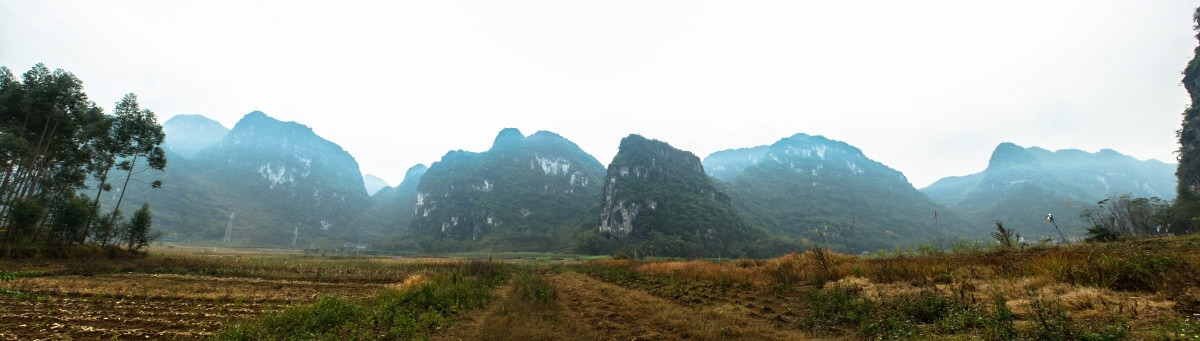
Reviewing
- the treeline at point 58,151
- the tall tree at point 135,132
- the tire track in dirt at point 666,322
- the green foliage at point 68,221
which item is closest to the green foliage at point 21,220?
the treeline at point 58,151

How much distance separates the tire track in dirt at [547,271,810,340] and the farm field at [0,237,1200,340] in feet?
0.16

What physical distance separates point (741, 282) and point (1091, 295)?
989 centimetres

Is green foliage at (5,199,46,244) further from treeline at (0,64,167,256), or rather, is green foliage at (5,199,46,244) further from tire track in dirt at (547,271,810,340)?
tire track in dirt at (547,271,810,340)

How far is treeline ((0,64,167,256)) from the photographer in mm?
26594

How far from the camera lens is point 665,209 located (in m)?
144

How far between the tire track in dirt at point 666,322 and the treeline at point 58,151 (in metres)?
35.0

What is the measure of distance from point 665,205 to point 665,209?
2.05 meters

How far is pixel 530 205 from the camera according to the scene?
199 m

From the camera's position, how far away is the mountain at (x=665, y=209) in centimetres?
12338

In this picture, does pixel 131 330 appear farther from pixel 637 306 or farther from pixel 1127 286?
pixel 1127 286

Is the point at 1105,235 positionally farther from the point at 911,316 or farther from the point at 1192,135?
the point at 1192,135

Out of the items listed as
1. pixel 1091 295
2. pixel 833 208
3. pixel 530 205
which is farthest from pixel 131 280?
pixel 833 208

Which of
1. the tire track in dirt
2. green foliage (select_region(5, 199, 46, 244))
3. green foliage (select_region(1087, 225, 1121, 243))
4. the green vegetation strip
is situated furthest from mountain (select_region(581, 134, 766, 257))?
green foliage (select_region(5, 199, 46, 244))

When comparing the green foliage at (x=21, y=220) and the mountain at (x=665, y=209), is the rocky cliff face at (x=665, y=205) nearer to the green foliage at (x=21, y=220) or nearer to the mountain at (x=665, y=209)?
the mountain at (x=665, y=209)
